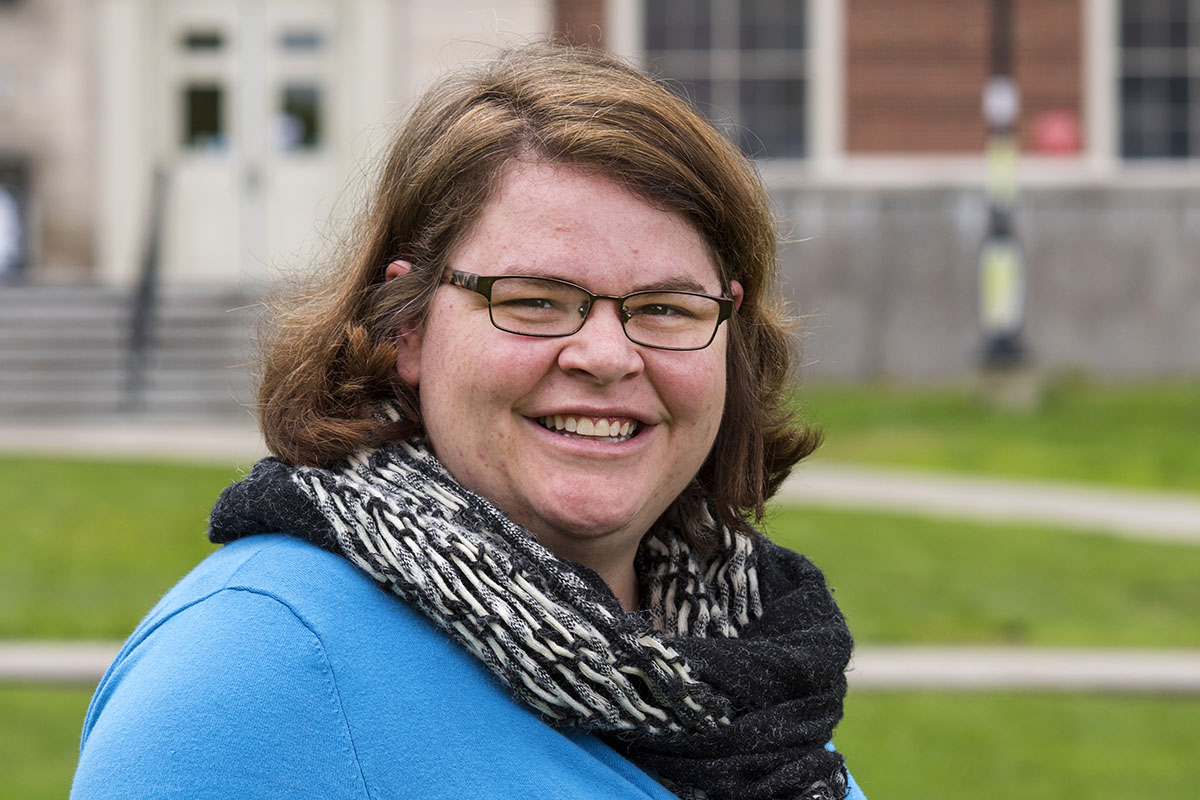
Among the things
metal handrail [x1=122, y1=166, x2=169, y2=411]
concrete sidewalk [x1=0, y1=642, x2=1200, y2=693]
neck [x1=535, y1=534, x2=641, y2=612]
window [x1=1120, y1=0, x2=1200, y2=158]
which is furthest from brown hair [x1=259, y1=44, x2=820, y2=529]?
window [x1=1120, y1=0, x2=1200, y2=158]

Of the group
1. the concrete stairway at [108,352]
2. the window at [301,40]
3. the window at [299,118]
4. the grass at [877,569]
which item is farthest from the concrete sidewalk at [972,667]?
the window at [301,40]

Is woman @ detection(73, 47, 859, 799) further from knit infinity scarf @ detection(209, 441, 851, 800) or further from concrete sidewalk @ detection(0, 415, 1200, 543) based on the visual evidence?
concrete sidewalk @ detection(0, 415, 1200, 543)

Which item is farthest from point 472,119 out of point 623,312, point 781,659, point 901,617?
point 901,617

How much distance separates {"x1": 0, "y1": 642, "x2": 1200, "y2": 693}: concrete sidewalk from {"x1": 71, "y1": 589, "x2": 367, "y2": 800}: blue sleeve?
15.9ft

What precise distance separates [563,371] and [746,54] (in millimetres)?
15158

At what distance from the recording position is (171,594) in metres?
1.83

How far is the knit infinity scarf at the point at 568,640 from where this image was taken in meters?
1.79

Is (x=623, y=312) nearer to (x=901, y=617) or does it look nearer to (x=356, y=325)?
(x=356, y=325)

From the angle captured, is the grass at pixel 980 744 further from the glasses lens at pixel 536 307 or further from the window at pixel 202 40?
the window at pixel 202 40

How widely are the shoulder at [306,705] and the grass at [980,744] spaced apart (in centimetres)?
369

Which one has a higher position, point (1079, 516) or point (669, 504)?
point (669, 504)

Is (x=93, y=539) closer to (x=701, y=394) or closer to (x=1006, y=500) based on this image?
(x=1006, y=500)

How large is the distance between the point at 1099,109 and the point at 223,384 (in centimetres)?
914

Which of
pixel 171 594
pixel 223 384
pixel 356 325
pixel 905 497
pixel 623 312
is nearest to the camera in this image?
pixel 171 594
